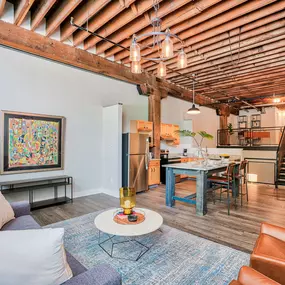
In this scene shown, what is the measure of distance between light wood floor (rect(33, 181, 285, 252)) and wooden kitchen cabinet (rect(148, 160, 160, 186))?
0.86 m

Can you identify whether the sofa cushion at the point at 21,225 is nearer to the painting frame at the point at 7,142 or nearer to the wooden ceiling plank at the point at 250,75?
the painting frame at the point at 7,142

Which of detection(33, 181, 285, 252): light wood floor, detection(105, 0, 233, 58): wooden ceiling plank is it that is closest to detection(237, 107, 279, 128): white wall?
detection(33, 181, 285, 252): light wood floor

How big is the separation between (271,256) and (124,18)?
4.00 meters

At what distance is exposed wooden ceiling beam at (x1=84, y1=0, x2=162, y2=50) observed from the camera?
338 centimetres

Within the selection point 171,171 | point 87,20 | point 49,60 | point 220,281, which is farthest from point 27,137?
point 220,281

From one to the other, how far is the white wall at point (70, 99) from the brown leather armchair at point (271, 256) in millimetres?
4219

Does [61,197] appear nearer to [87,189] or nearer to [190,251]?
[87,189]

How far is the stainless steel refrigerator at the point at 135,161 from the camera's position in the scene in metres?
5.45

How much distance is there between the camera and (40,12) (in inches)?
142

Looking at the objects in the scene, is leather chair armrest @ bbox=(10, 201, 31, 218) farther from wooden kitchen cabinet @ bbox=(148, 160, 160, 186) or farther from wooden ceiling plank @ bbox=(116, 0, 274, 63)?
wooden kitchen cabinet @ bbox=(148, 160, 160, 186)

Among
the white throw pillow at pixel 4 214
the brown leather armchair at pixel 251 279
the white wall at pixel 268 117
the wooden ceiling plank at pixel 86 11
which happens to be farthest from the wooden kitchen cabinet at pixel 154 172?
the white wall at pixel 268 117

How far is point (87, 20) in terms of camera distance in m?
3.79

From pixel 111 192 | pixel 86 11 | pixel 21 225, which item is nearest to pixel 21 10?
pixel 86 11

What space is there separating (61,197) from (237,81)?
6737mm
